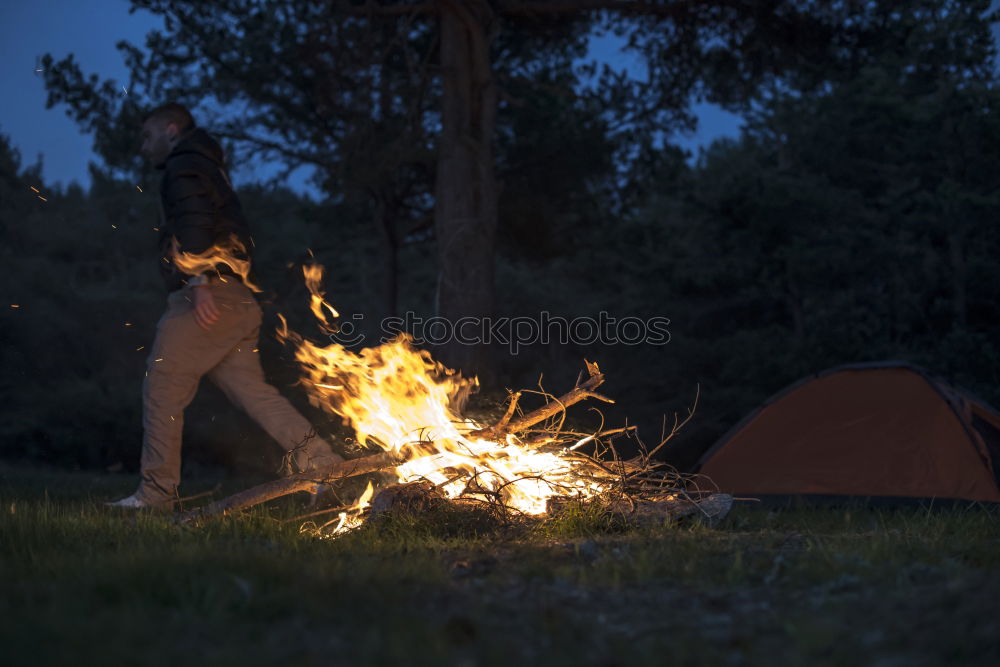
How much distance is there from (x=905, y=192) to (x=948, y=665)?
12.6 m

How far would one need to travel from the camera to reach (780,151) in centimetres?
1702

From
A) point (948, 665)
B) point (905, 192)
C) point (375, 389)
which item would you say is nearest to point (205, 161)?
point (375, 389)

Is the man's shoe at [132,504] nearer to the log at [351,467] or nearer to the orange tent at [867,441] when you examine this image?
the log at [351,467]

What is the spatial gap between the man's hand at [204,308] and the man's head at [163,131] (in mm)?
1074

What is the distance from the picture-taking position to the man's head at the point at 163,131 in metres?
5.62

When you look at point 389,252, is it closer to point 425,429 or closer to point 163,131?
point 163,131

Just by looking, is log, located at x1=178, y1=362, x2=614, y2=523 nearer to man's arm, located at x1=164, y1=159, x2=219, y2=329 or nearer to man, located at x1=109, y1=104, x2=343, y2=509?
man, located at x1=109, y1=104, x2=343, y2=509

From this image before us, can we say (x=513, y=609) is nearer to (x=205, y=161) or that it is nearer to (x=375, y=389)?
(x=375, y=389)

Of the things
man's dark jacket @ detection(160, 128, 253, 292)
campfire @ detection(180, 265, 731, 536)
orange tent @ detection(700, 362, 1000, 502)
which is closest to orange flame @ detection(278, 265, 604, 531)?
campfire @ detection(180, 265, 731, 536)

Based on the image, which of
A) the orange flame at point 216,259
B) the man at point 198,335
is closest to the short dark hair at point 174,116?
the man at point 198,335

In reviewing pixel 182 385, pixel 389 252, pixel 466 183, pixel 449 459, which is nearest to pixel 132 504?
pixel 182 385

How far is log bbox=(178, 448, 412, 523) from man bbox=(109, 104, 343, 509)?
1.40 ft

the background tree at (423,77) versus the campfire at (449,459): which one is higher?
the background tree at (423,77)

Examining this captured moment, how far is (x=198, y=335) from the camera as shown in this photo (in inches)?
203
